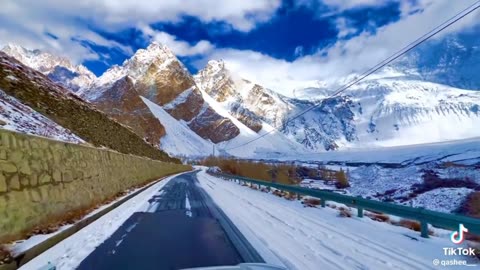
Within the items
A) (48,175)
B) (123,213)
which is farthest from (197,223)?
(48,175)

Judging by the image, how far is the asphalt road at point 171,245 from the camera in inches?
239

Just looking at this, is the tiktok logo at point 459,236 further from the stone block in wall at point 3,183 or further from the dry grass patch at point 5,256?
the stone block in wall at point 3,183

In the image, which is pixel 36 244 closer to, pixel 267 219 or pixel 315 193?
pixel 267 219

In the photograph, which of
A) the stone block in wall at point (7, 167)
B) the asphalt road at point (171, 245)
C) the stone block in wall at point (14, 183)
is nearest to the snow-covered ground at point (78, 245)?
the asphalt road at point (171, 245)

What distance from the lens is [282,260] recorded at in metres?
6.33

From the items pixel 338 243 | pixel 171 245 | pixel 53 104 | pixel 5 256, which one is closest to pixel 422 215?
pixel 338 243

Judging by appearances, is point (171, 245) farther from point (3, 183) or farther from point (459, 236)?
point (459, 236)

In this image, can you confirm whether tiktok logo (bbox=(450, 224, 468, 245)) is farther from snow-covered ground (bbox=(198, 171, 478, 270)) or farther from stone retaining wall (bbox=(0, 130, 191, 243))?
stone retaining wall (bbox=(0, 130, 191, 243))

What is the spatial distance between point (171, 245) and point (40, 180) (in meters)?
2.95

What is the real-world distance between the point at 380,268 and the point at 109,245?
4.88m

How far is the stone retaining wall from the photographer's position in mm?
6492

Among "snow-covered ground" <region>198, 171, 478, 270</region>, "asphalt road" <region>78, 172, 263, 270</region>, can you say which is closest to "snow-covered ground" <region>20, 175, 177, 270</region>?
"asphalt road" <region>78, 172, 263, 270</region>

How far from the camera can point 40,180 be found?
7703mm

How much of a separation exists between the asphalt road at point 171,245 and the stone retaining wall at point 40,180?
1.41 metres
